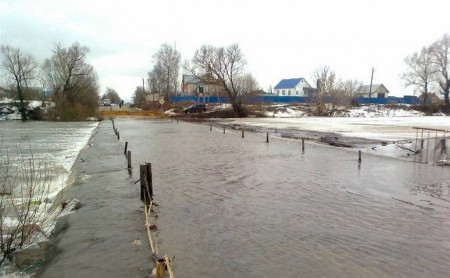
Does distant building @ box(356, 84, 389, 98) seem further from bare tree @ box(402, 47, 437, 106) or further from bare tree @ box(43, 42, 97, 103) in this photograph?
bare tree @ box(43, 42, 97, 103)

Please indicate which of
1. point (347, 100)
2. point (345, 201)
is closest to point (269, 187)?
point (345, 201)

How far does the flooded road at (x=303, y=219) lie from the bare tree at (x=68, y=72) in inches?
1856

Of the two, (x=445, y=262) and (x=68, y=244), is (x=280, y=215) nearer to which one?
(x=445, y=262)

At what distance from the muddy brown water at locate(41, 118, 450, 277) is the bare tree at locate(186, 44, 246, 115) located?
47.3 meters

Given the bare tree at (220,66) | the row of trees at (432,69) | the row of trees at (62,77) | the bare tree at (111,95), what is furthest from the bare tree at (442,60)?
the bare tree at (111,95)

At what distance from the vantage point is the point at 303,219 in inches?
318

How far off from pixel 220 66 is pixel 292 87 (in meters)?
50.3

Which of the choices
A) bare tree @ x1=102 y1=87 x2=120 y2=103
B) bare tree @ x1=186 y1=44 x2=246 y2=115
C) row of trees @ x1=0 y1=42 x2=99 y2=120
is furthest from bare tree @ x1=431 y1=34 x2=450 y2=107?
bare tree @ x1=102 y1=87 x2=120 y2=103

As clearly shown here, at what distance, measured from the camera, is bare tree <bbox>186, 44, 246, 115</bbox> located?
6022cm

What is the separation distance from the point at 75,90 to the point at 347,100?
48.3 m

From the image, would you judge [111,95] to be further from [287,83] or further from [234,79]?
[234,79]

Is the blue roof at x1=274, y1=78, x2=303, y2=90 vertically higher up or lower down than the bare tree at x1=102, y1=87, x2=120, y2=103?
higher up

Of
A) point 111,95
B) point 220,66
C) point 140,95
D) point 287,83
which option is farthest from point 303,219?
point 111,95

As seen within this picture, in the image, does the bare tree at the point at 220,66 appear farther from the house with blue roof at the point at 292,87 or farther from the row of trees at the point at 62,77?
the house with blue roof at the point at 292,87
